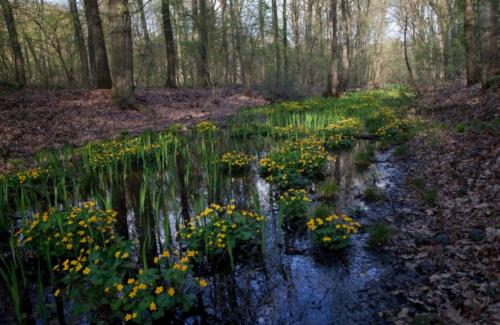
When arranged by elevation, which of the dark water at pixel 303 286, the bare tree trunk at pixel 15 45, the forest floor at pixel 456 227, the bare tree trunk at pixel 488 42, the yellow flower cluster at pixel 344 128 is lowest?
the dark water at pixel 303 286

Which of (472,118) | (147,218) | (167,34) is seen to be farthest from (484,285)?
(167,34)

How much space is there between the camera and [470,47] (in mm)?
11555

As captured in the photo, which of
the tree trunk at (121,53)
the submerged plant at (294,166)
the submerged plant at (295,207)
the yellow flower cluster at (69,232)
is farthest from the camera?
the tree trunk at (121,53)

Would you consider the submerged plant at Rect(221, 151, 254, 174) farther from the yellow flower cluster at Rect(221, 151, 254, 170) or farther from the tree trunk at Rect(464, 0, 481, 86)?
the tree trunk at Rect(464, 0, 481, 86)

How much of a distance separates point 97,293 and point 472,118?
8745 millimetres

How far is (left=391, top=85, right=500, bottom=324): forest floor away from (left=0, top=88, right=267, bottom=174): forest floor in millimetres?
8478

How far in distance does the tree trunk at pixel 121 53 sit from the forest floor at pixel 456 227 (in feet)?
36.2

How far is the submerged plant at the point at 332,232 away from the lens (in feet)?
12.7

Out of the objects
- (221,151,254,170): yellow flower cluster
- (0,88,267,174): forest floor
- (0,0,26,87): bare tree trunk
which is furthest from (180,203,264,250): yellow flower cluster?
(0,0,26,87): bare tree trunk

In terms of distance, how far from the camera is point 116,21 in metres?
12.2

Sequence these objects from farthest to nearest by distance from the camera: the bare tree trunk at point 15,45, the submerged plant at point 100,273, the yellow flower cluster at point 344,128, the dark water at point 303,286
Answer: the bare tree trunk at point 15,45 → the yellow flower cluster at point 344,128 → the dark water at point 303,286 → the submerged plant at point 100,273

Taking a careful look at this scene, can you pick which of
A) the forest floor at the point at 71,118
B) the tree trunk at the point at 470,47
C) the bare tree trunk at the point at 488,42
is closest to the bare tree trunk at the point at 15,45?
the forest floor at the point at 71,118

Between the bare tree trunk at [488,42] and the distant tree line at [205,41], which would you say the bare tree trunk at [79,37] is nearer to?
the distant tree line at [205,41]

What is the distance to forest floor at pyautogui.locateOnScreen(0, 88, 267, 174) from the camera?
30.6 feet
